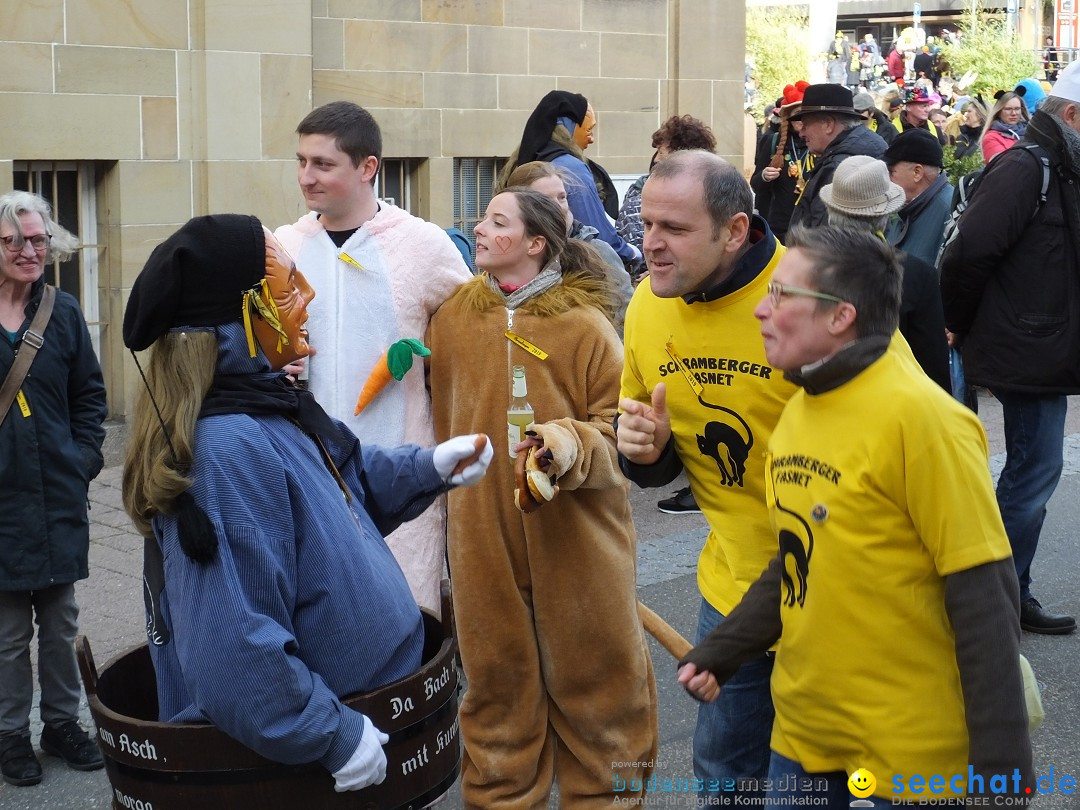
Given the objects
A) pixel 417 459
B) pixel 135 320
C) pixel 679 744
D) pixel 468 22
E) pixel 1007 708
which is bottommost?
pixel 679 744

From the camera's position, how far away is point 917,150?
7098 millimetres

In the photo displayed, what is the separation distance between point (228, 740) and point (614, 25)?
386 inches

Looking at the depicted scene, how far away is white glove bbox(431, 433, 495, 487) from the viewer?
3.12m

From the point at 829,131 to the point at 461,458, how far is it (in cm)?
576

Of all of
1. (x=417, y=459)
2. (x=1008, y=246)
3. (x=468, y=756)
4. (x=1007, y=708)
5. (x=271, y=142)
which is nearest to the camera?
(x=1007, y=708)

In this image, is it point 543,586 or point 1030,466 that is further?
point 1030,466

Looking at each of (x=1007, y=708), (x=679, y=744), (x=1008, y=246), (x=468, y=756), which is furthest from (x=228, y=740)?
(x=1008, y=246)

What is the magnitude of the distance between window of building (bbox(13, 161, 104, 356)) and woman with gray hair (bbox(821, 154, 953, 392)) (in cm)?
534

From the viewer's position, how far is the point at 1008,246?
559cm

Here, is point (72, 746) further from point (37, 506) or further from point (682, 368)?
point (682, 368)

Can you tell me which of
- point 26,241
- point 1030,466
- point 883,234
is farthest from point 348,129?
point 1030,466

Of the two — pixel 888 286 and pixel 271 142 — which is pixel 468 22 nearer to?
pixel 271 142

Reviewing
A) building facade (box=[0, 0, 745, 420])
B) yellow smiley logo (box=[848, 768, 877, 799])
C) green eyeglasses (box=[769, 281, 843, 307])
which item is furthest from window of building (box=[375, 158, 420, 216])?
yellow smiley logo (box=[848, 768, 877, 799])

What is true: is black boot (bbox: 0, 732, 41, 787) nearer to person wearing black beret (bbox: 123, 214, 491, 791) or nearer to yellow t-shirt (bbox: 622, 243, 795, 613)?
person wearing black beret (bbox: 123, 214, 491, 791)
